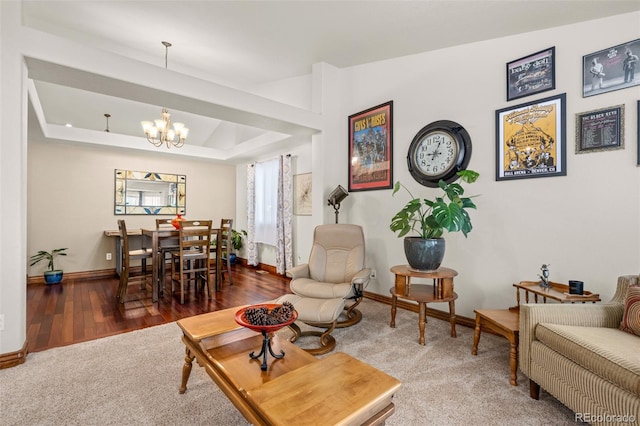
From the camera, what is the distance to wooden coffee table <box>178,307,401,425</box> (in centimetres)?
103

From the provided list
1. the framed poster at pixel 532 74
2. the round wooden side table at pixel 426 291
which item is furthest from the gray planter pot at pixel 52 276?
the framed poster at pixel 532 74

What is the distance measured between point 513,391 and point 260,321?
171 cm

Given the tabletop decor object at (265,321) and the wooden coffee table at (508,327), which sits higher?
the tabletop decor object at (265,321)

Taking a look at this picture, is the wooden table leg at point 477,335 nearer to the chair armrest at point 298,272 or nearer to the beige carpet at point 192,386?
the beige carpet at point 192,386

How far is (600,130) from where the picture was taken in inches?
86.0

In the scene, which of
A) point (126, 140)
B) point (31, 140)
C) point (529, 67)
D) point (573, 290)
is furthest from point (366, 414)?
point (31, 140)

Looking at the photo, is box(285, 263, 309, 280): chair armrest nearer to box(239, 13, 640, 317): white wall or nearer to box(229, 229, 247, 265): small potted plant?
box(239, 13, 640, 317): white wall

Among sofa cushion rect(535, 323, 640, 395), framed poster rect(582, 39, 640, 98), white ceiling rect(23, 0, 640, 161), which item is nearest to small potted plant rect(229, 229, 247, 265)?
white ceiling rect(23, 0, 640, 161)

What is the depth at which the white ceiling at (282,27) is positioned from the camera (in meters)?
2.45

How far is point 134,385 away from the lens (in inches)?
74.6

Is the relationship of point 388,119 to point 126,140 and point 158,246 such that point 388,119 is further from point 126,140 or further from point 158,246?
point 126,140

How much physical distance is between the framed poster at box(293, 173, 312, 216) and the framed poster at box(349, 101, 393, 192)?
0.94m

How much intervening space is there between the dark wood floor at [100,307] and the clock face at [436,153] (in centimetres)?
262

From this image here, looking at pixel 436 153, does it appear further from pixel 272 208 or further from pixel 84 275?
pixel 84 275
